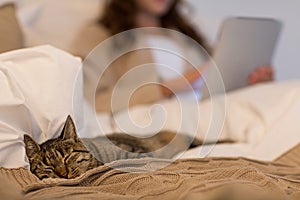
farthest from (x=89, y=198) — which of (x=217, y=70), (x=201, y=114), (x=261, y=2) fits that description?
(x=261, y=2)

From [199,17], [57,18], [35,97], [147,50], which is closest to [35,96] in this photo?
[35,97]

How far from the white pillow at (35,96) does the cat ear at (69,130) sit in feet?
0.14

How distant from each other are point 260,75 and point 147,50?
0.39 meters

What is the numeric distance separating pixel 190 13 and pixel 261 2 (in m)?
0.42

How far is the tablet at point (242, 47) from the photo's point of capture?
1.64m

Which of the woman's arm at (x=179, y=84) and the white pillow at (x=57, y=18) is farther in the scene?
the white pillow at (x=57, y=18)

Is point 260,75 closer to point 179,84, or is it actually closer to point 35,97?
point 179,84

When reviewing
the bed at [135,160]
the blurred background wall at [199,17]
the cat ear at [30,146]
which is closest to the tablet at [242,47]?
the bed at [135,160]

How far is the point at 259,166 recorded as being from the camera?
109 centimetres

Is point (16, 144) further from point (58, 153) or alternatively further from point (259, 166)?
point (259, 166)

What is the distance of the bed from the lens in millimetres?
738

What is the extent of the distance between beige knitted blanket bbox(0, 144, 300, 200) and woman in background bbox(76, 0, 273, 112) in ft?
2.18

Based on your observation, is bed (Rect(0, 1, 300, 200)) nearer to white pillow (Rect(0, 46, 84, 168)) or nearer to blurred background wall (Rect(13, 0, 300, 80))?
white pillow (Rect(0, 46, 84, 168))

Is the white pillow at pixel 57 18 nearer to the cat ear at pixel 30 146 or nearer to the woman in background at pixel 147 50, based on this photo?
the woman in background at pixel 147 50
